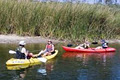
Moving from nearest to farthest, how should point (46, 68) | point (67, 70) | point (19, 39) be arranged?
point (67, 70), point (46, 68), point (19, 39)

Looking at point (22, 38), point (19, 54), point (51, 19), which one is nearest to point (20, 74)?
point (19, 54)

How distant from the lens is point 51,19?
2875 centimetres

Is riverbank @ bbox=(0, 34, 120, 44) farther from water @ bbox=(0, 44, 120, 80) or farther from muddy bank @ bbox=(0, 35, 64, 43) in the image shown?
water @ bbox=(0, 44, 120, 80)

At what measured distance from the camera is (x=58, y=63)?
17875mm

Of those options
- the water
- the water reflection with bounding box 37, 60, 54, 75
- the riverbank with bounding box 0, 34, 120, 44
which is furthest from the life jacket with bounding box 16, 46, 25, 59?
the riverbank with bounding box 0, 34, 120, 44

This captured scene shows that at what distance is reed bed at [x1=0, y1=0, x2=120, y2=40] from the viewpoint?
2830 cm

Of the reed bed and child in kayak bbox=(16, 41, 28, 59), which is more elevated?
the reed bed

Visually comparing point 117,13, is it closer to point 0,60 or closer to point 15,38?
point 15,38

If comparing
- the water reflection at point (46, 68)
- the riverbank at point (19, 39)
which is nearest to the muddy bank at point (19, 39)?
the riverbank at point (19, 39)

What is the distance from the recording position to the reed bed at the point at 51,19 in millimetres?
28297

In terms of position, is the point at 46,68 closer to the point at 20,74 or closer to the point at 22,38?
the point at 20,74

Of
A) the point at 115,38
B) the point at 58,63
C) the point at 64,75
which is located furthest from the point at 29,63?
the point at 115,38

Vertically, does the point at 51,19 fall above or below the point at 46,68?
above

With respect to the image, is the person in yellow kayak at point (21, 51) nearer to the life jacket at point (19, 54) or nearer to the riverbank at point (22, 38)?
the life jacket at point (19, 54)
